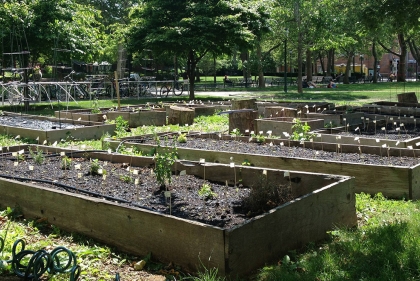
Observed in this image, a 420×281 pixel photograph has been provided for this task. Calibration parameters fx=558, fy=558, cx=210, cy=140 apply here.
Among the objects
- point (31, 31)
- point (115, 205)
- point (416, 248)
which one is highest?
point (31, 31)

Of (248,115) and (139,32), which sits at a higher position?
(139,32)

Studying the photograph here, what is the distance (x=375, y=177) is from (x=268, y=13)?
18449mm

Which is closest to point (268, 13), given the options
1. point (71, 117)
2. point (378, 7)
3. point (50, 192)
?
point (378, 7)

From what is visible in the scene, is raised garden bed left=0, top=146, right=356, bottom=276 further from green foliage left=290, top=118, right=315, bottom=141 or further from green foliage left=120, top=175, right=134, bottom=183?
green foliage left=290, top=118, right=315, bottom=141

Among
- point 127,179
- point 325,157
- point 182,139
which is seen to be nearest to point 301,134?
point 325,157

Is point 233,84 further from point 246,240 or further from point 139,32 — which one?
point 246,240

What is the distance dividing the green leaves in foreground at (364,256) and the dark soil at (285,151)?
6.30ft

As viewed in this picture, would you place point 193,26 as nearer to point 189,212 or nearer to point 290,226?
point 189,212

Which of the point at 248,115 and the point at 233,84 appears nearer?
the point at 248,115

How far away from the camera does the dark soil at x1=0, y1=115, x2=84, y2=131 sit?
12483mm

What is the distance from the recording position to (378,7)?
16234mm

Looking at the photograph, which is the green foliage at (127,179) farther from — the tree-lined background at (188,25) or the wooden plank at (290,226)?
the tree-lined background at (188,25)

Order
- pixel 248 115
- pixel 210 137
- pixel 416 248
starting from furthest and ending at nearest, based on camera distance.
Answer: pixel 248 115 → pixel 210 137 → pixel 416 248

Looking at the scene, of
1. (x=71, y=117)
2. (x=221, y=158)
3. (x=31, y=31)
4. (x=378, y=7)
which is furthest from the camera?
(x=31, y=31)
